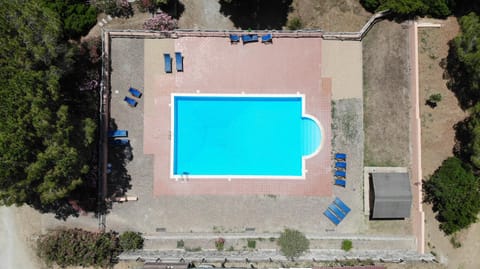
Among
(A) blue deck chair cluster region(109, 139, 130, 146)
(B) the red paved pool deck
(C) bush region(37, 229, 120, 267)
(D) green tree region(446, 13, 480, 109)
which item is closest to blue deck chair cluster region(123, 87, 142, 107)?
(B) the red paved pool deck

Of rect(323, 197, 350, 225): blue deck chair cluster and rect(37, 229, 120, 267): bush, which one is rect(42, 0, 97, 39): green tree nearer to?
rect(37, 229, 120, 267): bush

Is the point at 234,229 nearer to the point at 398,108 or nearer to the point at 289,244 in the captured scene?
the point at 289,244

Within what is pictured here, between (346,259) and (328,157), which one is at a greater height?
(328,157)

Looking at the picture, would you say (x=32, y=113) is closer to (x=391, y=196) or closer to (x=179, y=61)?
(x=179, y=61)

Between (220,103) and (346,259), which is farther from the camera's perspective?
(220,103)

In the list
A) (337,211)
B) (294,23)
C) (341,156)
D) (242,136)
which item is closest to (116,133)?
(242,136)

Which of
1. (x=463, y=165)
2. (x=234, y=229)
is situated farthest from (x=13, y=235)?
(x=463, y=165)

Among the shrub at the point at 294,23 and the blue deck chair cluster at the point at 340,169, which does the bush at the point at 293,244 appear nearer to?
the blue deck chair cluster at the point at 340,169

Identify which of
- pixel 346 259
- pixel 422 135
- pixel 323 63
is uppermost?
pixel 323 63
